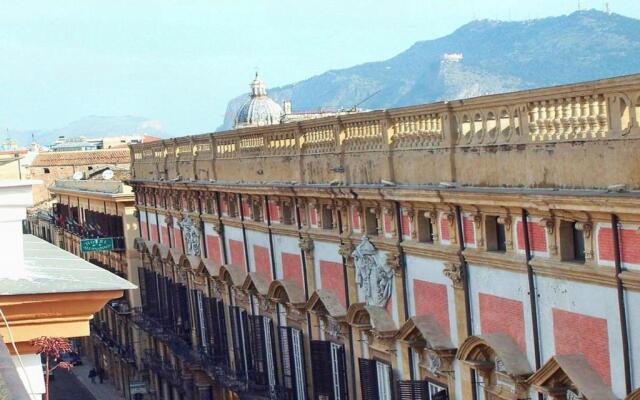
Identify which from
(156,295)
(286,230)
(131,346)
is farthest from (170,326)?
(286,230)

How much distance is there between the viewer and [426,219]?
63.3ft

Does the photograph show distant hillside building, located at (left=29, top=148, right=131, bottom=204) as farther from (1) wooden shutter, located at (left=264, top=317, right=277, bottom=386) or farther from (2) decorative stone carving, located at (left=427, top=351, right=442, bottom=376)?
(2) decorative stone carving, located at (left=427, top=351, right=442, bottom=376)

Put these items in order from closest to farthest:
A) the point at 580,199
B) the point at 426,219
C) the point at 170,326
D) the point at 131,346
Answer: the point at 580,199 → the point at 426,219 → the point at 170,326 → the point at 131,346

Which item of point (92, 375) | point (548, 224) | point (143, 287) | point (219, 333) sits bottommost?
point (92, 375)

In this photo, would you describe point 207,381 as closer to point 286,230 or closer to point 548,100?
point 286,230

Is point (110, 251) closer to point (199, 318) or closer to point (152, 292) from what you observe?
point (152, 292)

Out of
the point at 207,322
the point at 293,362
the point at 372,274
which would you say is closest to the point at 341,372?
the point at 372,274

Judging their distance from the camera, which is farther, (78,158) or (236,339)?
(78,158)

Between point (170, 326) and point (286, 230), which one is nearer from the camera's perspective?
point (286, 230)

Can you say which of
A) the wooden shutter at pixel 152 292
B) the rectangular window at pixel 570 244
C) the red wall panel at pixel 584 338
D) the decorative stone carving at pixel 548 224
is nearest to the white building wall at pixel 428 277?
the red wall panel at pixel 584 338

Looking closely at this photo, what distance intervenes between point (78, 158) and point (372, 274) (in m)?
74.0

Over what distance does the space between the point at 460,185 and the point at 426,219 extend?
1.97 metres

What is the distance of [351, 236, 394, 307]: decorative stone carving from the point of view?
20.9 metres

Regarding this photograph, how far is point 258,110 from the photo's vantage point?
263 ft
